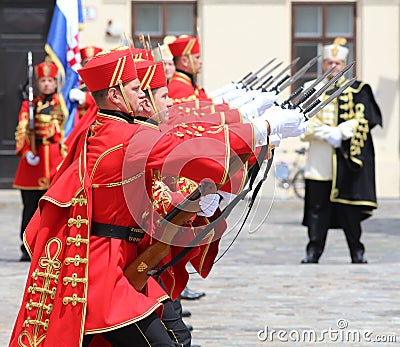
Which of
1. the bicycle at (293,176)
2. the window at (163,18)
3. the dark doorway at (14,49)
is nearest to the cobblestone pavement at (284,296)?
the bicycle at (293,176)

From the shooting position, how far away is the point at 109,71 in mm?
5184

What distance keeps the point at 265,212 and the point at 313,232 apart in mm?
6078

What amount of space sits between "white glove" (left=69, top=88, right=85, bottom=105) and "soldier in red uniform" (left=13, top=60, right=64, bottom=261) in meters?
0.49

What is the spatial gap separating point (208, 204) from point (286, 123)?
1.73 ft

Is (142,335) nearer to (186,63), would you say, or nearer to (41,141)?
(186,63)

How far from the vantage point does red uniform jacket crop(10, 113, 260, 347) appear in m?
5.00

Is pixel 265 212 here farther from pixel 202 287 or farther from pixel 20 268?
pixel 20 268

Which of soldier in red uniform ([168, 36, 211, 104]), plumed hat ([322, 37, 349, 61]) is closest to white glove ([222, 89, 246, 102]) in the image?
soldier in red uniform ([168, 36, 211, 104])

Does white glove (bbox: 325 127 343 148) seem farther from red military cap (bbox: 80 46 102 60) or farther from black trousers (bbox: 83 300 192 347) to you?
black trousers (bbox: 83 300 192 347)

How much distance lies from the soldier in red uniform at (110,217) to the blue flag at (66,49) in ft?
21.5

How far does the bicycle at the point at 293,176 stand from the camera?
20.1 metres

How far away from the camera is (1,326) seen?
8.21 m

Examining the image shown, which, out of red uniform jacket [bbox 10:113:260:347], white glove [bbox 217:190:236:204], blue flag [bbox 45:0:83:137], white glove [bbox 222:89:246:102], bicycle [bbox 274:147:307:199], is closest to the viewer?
red uniform jacket [bbox 10:113:260:347]

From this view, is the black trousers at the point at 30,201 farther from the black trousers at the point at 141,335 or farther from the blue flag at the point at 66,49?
the black trousers at the point at 141,335
